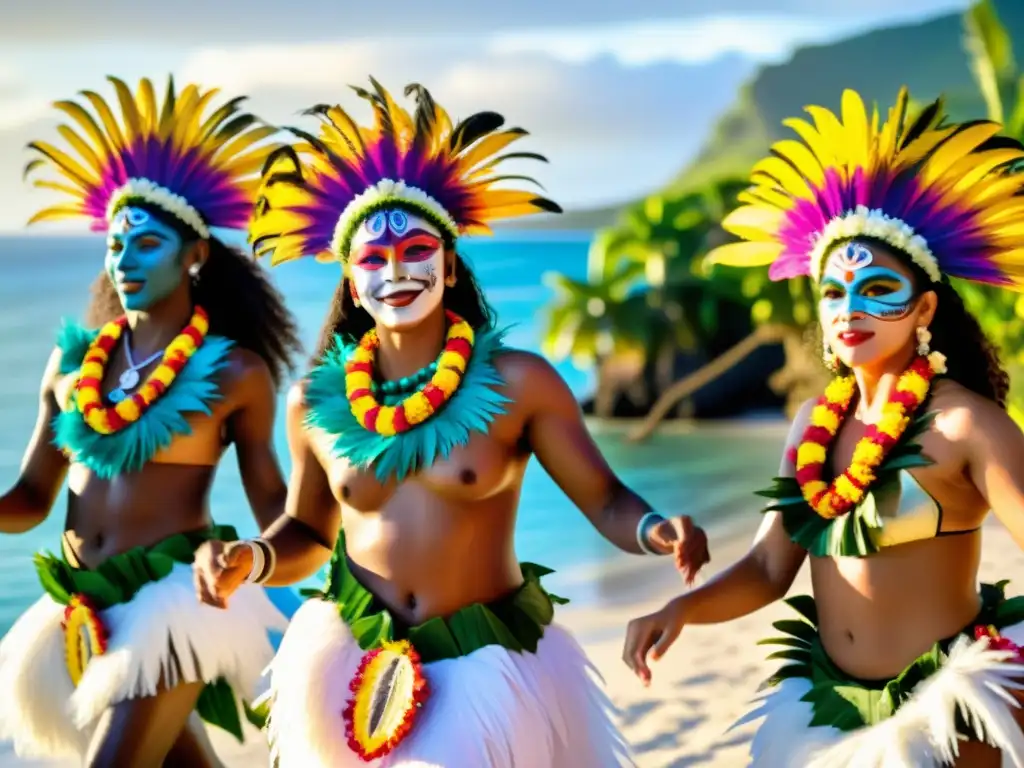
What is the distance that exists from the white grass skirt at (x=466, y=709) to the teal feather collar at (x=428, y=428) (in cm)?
28

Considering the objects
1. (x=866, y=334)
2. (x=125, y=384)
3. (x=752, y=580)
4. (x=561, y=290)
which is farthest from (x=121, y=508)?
(x=561, y=290)

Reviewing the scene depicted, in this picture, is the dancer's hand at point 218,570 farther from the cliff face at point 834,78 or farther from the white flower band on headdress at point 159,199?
the cliff face at point 834,78

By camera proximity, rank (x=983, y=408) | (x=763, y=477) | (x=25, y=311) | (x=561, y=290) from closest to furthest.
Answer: (x=983, y=408), (x=763, y=477), (x=561, y=290), (x=25, y=311)

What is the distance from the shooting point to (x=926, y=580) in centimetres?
245

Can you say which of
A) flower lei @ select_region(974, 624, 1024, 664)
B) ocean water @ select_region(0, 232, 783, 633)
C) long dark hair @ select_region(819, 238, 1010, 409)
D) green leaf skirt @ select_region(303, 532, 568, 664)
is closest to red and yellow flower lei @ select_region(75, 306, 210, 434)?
ocean water @ select_region(0, 232, 783, 633)

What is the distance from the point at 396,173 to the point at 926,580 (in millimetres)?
1153

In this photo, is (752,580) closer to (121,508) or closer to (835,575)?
(835,575)

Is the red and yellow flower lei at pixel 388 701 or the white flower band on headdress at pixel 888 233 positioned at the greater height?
the white flower band on headdress at pixel 888 233

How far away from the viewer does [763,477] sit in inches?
448

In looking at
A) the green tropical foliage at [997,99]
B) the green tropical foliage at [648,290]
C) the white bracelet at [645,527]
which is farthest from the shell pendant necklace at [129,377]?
the green tropical foliage at [648,290]

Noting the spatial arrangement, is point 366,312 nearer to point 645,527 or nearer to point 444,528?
point 444,528

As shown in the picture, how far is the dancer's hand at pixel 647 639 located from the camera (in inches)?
95.1

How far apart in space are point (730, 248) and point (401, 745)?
41.6 inches

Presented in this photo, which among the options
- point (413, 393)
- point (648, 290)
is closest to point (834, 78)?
point (648, 290)
